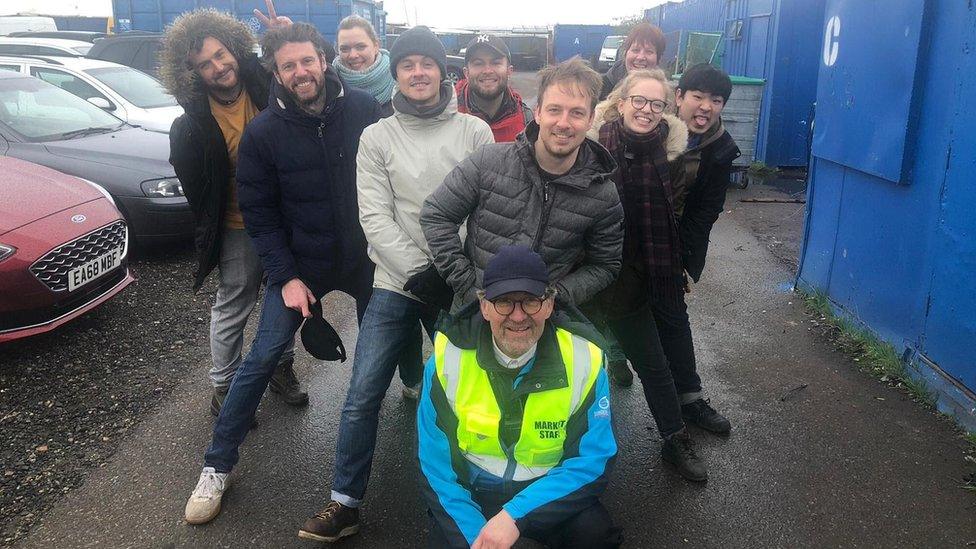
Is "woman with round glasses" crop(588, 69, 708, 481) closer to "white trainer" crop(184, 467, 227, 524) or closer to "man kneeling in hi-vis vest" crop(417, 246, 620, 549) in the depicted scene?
"man kneeling in hi-vis vest" crop(417, 246, 620, 549)

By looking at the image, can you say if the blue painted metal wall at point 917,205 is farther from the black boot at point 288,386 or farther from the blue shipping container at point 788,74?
the blue shipping container at point 788,74

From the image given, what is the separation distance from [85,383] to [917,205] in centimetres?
496

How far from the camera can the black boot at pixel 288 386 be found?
153 inches

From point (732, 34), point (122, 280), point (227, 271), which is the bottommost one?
point (122, 280)

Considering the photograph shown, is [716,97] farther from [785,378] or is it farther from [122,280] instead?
[122,280]

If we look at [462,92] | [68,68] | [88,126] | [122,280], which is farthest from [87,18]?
[462,92]

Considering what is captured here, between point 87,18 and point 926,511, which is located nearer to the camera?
point 926,511

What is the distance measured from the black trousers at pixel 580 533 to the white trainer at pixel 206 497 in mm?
1123

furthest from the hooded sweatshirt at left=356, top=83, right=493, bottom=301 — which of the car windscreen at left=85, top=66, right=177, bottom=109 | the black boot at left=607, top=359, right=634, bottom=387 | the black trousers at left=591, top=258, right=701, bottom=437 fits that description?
the car windscreen at left=85, top=66, right=177, bottom=109

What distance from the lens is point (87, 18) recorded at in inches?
1067

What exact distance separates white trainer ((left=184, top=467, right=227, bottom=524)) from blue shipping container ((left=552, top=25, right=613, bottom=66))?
3280 cm

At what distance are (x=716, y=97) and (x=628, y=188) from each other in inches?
28.0

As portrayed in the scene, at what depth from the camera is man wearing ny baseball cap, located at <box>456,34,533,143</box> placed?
11.6 feet

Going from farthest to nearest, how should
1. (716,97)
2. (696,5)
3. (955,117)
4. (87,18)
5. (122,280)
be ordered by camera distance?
1. (87,18)
2. (696,5)
3. (122,280)
4. (955,117)
5. (716,97)
